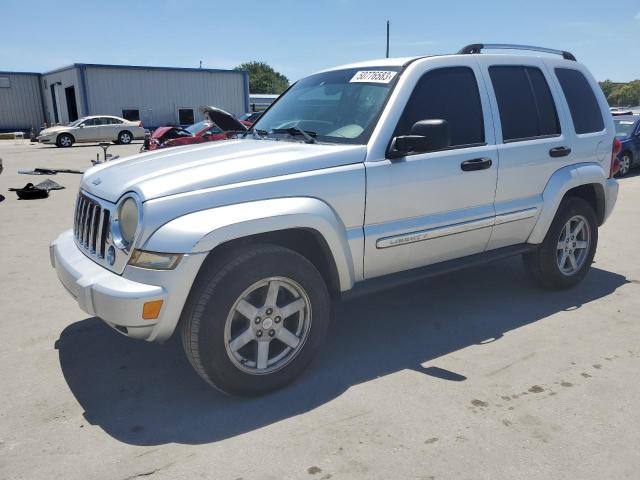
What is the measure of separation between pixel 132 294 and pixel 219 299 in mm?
435

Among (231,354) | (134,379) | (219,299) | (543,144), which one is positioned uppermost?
(543,144)

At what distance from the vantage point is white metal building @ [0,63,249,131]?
33.7m

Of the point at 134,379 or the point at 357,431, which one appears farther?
the point at 134,379

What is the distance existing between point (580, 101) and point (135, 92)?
34.5 meters

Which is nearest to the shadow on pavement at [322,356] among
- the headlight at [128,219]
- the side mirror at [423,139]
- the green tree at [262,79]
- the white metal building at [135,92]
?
the headlight at [128,219]

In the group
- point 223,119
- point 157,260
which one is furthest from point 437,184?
point 223,119

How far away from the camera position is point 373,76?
12.2 ft

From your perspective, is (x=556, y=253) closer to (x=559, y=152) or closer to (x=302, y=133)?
(x=559, y=152)

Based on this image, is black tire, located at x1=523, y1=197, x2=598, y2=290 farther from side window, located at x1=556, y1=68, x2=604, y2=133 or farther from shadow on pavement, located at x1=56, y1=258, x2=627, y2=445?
side window, located at x1=556, y1=68, x2=604, y2=133

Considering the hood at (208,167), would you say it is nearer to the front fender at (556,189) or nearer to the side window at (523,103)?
the side window at (523,103)

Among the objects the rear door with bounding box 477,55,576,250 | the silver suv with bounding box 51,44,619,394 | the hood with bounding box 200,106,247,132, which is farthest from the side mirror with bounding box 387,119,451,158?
the hood with bounding box 200,106,247,132

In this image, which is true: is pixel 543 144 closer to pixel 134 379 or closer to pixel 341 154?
pixel 341 154

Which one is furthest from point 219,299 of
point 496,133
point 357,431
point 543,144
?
point 543,144

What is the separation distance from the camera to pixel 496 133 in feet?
13.0
